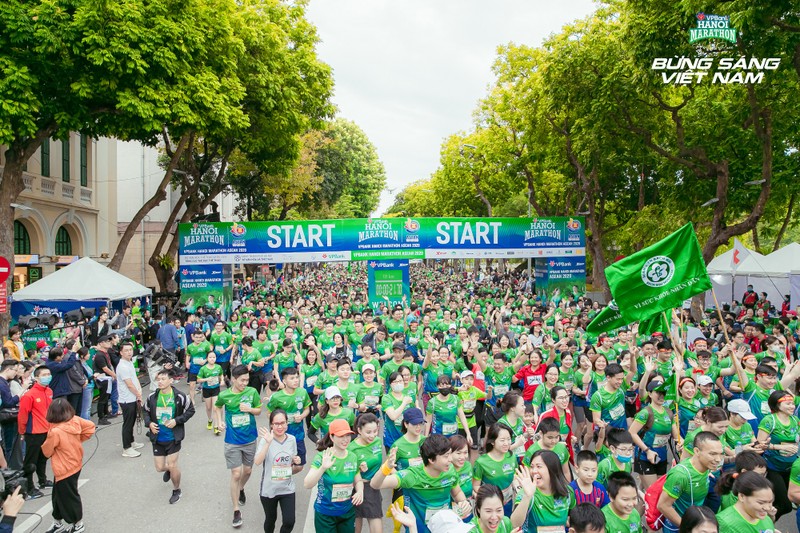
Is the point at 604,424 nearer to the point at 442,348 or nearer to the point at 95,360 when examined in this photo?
the point at 442,348

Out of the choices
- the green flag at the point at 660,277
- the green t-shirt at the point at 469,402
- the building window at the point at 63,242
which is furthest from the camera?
the building window at the point at 63,242

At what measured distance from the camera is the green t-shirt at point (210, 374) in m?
9.02

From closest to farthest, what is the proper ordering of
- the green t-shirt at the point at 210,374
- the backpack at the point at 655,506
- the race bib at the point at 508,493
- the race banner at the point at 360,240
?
1. the backpack at the point at 655,506
2. the race bib at the point at 508,493
3. the green t-shirt at the point at 210,374
4. the race banner at the point at 360,240

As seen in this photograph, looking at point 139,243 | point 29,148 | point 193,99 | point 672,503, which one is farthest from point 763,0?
point 139,243

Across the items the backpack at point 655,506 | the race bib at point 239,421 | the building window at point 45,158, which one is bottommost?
the backpack at point 655,506

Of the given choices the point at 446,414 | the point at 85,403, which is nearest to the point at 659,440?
the point at 446,414

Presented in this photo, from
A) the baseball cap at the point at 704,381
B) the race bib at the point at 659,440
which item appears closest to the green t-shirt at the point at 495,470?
the race bib at the point at 659,440

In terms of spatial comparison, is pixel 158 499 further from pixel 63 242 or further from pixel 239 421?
pixel 63 242

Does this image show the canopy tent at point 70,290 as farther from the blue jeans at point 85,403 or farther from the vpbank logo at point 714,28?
the vpbank logo at point 714,28

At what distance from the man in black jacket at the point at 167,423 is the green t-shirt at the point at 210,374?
78.5 inches

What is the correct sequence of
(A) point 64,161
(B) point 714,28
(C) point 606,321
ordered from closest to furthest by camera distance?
1. (C) point 606,321
2. (B) point 714,28
3. (A) point 64,161

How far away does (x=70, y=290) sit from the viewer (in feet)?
46.1

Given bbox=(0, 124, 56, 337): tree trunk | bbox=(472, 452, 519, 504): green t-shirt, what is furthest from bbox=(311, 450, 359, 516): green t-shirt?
bbox=(0, 124, 56, 337): tree trunk

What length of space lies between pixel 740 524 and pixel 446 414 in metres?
3.21
